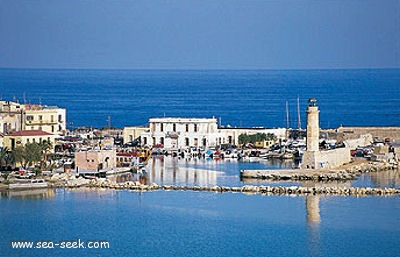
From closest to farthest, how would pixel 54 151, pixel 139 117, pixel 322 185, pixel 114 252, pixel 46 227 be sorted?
pixel 114 252
pixel 46 227
pixel 322 185
pixel 54 151
pixel 139 117

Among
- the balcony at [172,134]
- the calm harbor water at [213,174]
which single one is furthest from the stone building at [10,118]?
the balcony at [172,134]

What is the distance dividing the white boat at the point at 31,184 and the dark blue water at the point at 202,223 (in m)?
0.53

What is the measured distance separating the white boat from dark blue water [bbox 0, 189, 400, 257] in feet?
1.74

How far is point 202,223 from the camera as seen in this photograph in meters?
24.0

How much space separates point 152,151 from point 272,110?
84.7 feet

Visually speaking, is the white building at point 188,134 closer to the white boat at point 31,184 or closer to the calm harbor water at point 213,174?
the calm harbor water at point 213,174

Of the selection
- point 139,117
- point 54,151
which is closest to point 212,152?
point 54,151

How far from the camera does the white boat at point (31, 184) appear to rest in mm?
27922

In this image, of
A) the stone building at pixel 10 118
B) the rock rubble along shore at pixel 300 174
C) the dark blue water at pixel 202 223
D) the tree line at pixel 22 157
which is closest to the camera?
the dark blue water at pixel 202 223

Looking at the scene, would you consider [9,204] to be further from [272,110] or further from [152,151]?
[272,110]

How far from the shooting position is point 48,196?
1066 inches

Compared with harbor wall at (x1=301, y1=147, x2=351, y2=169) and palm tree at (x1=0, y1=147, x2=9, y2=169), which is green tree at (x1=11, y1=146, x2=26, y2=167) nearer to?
palm tree at (x1=0, y1=147, x2=9, y2=169)

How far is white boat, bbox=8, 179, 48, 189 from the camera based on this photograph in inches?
1099

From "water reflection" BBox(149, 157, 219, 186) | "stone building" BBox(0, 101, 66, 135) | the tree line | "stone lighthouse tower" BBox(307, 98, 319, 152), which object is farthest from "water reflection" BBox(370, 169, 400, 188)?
"stone building" BBox(0, 101, 66, 135)
